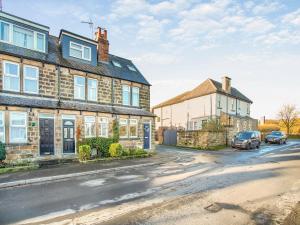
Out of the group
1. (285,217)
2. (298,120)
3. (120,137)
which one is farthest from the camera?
(298,120)

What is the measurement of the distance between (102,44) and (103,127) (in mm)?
7928

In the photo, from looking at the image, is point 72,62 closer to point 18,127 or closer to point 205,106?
point 18,127

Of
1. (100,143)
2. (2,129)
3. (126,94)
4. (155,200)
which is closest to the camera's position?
(155,200)

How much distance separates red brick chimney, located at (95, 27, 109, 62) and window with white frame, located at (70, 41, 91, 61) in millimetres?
1517

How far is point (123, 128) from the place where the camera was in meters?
20.9

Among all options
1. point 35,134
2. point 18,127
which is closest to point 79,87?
point 35,134

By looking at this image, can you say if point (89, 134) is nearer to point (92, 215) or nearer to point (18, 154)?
point (18, 154)

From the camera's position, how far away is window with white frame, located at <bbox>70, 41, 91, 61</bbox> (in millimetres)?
19297

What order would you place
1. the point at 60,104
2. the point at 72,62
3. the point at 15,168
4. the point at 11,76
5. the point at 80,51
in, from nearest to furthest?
1. the point at 15,168
2. the point at 11,76
3. the point at 60,104
4. the point at 72,62
5. the point at 80,51

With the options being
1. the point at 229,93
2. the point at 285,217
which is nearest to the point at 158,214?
the point at 285,217

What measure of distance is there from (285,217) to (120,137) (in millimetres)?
15863

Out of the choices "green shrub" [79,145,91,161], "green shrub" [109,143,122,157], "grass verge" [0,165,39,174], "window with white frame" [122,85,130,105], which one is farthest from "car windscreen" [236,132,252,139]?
"grass verge" [0,165,39,174]

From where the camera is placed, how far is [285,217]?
6074mm

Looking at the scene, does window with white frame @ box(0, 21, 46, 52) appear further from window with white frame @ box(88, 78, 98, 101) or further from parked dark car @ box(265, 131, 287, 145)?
parked dark car @ box(265, 131, 287, 145)
